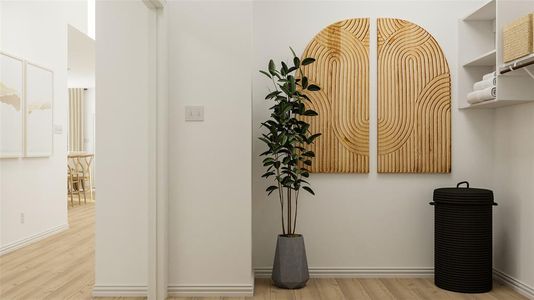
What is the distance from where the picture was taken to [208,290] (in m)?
3.18

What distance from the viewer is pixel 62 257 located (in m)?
4.22

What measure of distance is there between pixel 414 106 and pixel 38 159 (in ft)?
12.3

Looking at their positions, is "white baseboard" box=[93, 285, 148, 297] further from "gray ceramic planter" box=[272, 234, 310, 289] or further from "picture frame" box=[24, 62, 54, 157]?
"picture frame" box=[24, 62, 54, 157]

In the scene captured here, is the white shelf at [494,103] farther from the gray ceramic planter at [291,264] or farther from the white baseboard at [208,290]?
the white baseboard at [208,290]

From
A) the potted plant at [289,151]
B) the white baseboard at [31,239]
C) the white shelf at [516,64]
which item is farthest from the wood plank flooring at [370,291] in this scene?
the white baseboard at [31,239]

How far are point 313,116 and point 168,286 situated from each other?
5.14 ft

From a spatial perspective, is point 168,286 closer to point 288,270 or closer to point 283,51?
point 288,270

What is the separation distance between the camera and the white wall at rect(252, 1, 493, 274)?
3619 millimetres

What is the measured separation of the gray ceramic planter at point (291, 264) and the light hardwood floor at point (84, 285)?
0.06m

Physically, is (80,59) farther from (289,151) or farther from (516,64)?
(516,64)

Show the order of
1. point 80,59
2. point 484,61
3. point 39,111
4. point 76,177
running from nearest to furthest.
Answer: point 484,61
point 39,111
point 80,59
point 76,177

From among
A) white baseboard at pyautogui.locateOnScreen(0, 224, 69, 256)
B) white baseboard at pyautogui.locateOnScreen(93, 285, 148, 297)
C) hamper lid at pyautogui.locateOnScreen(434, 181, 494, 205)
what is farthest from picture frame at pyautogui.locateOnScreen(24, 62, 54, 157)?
→ hamper lid at pyautogui.locateOnScreen(434, 181, 494, 205)

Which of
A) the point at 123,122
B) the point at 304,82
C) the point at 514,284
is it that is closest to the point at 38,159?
the point at 123,122

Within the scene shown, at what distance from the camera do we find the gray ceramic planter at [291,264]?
3.29 m
